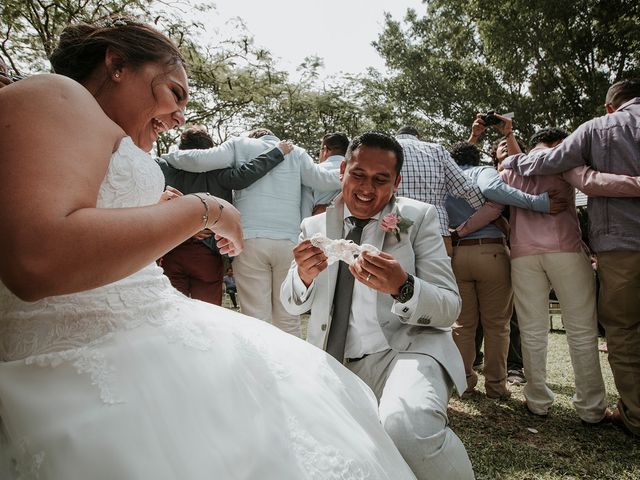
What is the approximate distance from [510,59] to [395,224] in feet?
54.7

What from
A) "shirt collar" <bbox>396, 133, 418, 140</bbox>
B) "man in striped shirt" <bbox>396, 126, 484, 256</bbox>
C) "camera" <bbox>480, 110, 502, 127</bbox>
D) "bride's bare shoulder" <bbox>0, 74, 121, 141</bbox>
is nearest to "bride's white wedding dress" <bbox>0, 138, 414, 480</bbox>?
"bride's bare shoulder" <bbox>0, 74, 121, 141</bbox>

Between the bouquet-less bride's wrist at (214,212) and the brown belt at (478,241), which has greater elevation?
the bouquet-less bride's wrist at (214,212)

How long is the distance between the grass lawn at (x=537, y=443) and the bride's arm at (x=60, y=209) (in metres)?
2.77

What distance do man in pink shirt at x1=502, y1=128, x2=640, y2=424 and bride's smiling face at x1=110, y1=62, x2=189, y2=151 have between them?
3.49 meters

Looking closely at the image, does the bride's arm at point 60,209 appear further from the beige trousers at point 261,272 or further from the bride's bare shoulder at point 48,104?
the beige trousers at point 261,272

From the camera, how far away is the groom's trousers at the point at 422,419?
1.95 m

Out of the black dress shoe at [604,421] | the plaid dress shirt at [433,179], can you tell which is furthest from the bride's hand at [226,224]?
the black dress shoe at [604,421]

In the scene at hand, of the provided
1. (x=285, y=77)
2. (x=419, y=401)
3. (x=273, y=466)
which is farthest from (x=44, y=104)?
(x=285, y=77)

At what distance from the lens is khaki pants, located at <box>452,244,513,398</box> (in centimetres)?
462

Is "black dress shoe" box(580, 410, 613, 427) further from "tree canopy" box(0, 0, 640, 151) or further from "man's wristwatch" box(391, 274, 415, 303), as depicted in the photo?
"tree canopy" box(0, 0, 640, 151)

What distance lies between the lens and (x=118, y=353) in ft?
4.06

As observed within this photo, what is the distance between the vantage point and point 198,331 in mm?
1423

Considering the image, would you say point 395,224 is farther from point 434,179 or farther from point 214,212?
point 434,179

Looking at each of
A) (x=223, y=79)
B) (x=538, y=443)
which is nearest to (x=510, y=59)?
(x=223, y=79)
